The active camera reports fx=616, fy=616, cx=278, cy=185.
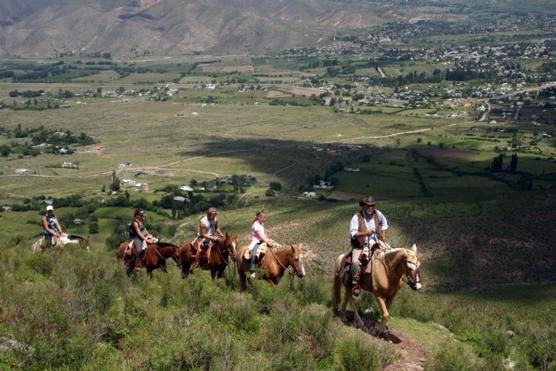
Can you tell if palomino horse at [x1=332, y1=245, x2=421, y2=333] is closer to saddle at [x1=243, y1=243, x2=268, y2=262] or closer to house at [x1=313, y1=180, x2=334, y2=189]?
saddle at [x1=243, y1=243, x2=268, y2=262]

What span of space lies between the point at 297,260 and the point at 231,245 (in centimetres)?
297

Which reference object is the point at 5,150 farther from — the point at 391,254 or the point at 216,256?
the point at 391,254

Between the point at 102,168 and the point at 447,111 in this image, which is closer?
the point at 102,168

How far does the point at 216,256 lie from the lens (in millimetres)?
22219

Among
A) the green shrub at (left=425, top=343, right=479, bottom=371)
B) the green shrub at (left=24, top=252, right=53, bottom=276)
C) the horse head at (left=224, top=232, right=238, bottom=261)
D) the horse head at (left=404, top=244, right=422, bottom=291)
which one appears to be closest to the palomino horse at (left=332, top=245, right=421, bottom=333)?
the horse head at (left=404, top=244, right=422, bottom=291)

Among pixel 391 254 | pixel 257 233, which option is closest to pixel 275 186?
pixel 257 233

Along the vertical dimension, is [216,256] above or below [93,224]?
above

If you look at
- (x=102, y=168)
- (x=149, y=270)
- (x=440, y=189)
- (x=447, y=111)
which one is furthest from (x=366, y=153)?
→ (x=149, y=270)

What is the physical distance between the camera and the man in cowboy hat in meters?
17.3

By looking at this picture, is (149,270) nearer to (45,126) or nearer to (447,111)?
(45,126)

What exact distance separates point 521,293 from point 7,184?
88474 millimetres

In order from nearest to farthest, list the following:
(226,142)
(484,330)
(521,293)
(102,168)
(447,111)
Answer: (484,330) < (521,293) < (102,168) < (226,142) < (447,111)

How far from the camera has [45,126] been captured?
554 feet

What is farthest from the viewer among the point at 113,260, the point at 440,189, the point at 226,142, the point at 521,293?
the point at 226,142
